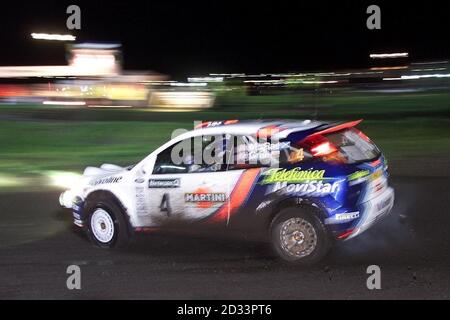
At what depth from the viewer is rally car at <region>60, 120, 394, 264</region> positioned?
6598mm

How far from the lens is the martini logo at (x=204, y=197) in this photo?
6.98 metres

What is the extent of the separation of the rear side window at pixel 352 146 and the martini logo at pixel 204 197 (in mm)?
1333

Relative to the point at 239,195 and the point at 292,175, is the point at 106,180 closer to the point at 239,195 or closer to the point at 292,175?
the point at 239,195

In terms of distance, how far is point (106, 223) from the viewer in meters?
7.74

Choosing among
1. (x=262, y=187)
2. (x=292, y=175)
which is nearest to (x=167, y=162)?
(x=262, y=187)

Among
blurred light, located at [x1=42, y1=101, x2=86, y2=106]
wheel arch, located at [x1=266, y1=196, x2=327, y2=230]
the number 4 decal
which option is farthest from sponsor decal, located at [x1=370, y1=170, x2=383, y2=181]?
blurred light, located at [x1=42, y1=101, x2=86, y2=106]

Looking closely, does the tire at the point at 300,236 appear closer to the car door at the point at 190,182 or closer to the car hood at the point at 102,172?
the car door at the point at 190,182

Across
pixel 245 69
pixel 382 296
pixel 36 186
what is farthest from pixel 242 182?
pixel 245 69

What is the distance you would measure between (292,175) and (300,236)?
65cm

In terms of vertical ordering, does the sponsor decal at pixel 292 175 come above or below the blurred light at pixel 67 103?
below

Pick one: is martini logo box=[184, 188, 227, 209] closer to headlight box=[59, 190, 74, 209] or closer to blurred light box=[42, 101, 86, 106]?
headlight box=[59, 190, 74, 209]

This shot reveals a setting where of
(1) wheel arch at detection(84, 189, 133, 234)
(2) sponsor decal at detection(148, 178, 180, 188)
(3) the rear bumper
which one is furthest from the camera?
(1) wheel arch at detection(84, 189, 133, 234)

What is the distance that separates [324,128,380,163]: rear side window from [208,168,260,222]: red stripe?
90 cm

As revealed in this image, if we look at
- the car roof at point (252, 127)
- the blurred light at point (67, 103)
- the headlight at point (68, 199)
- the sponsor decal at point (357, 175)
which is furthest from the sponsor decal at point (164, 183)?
the blurred light at point (67, 103)
